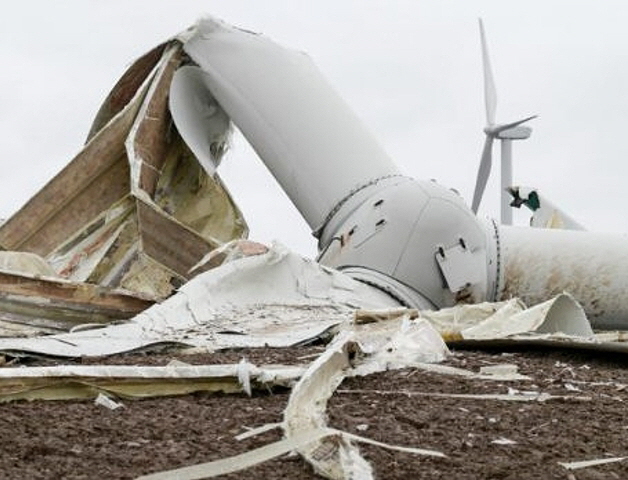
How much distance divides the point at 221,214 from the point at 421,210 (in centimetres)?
223

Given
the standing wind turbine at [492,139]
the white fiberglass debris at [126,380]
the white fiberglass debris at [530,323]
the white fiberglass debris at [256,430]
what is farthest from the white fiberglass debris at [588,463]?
the standing wind turbine at [492,139]

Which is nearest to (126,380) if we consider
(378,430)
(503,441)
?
(378,430)

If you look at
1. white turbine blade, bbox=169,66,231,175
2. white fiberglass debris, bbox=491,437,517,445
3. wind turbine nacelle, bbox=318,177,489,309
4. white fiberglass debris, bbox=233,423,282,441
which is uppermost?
white turbine blade, bbox=169,66,231,175

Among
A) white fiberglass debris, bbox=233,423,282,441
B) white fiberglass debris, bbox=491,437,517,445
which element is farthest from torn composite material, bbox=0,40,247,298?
white fiberglass debris, bbox=491,437,517,445

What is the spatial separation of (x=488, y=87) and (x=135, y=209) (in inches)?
473

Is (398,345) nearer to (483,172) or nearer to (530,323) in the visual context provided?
(530,323)

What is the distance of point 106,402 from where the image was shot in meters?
3.86

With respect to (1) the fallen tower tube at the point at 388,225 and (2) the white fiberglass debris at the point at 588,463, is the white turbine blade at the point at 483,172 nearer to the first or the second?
(1) the fallen tower tube at the point at 388,225

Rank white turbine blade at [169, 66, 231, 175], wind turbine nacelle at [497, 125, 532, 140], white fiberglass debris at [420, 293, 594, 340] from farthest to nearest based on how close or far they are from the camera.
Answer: wind turbine nacelle at [497, 125, 532, 140] < white turbine blade at [169, 66, 231, 175] < white fiberglass debris at [420, 293, 594, 340]

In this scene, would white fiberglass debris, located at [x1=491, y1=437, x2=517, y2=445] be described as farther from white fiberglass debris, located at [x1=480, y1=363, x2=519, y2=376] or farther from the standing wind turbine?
the standing wind turbine

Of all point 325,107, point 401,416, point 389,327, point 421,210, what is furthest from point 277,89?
point 401,416

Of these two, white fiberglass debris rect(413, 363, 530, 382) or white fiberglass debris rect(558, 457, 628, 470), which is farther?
white fiberglass debris rect(413, 363, 530, 382)

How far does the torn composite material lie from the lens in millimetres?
8844

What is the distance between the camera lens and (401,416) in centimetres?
368
